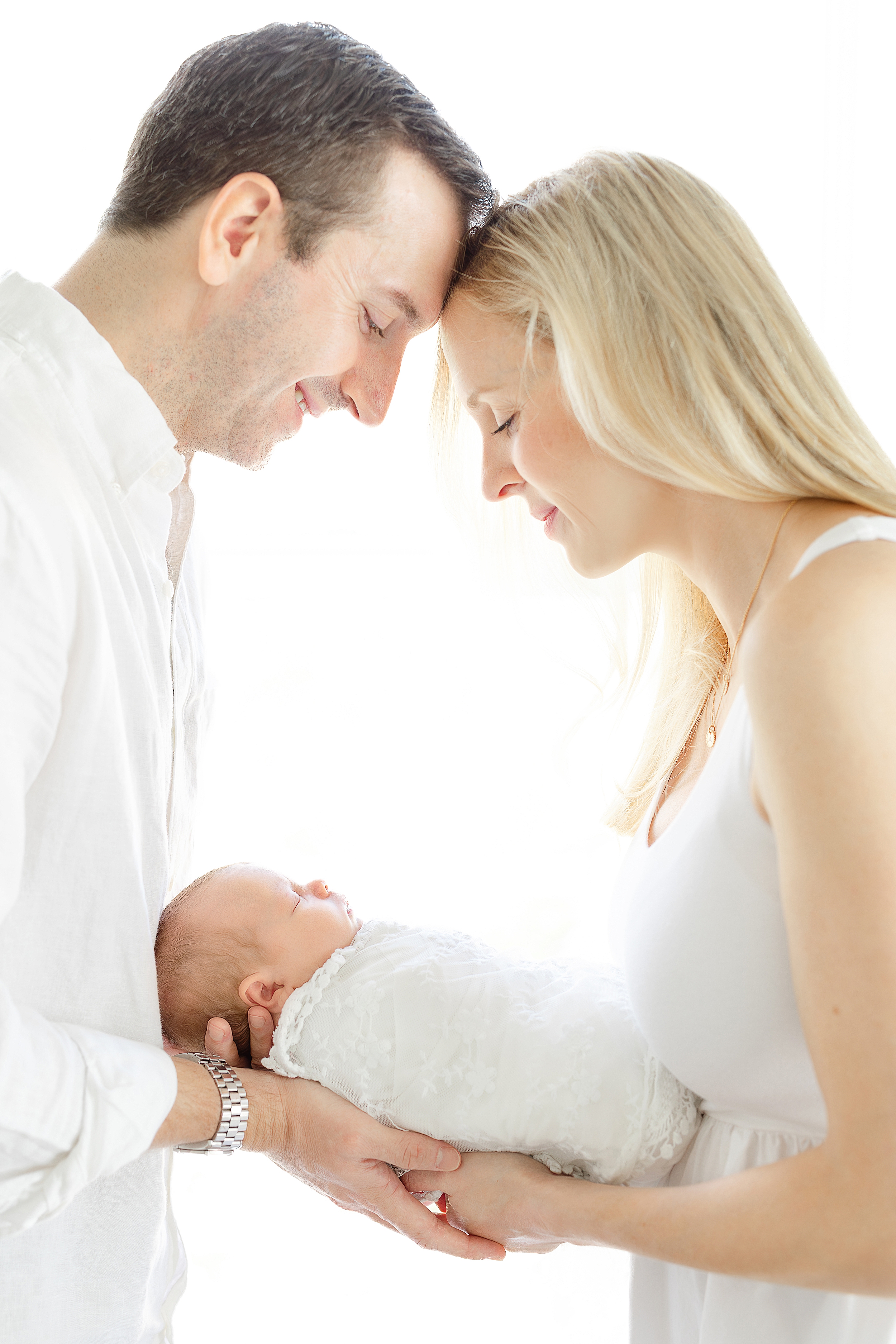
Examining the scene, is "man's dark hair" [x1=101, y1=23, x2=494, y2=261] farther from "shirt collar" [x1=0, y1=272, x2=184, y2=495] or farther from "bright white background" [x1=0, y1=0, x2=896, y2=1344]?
"bright white background" [x1=0, y1=0, x2=896, y2=1344]

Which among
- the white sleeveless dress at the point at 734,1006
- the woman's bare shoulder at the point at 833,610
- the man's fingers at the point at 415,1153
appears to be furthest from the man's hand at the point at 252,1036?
the woman's bare shoulder at the point at 833,610

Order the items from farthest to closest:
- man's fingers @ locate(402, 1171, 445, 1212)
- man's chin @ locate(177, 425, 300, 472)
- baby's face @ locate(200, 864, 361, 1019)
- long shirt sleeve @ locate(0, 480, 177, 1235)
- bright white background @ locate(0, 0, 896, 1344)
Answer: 1. bright white background @ locate(0, 0, 896, 1344)
2. man's chin @ locate(177, 425, 300, 472)
3. baby's face @ locate(200, 864, 361, 1019)
4. man's fingers @ locate(402, 1171, 445, 1212)
5. long shirt sleeve @ locate(0, 480, 177, 1235)

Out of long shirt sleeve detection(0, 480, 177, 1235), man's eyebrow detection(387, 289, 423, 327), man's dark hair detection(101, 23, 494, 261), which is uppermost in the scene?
man's dark hair detection(101, 23, 494, 261)

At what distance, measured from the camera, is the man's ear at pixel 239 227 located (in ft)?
4.54

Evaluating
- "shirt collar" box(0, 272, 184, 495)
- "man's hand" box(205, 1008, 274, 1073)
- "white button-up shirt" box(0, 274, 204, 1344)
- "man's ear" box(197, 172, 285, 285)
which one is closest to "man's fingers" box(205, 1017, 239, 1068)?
"man's hand" box(205, 1008, 274, 1073)

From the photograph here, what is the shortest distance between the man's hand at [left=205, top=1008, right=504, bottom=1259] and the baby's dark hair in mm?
142

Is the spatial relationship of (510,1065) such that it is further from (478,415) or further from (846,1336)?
(478,415)

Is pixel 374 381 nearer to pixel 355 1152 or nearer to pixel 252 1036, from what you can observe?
pixel 252 1036

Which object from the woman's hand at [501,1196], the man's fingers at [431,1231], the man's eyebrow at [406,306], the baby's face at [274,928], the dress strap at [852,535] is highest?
the man's eyebrow at [406,306]

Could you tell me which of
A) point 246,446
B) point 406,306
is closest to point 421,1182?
point 246,446

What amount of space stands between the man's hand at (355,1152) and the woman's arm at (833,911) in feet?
1.17

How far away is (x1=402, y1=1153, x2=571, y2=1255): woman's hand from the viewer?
1.27 m

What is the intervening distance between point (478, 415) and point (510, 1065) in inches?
37.3

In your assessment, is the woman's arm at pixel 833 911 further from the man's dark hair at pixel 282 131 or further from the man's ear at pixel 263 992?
the man's dark hair at pixel 282 131
